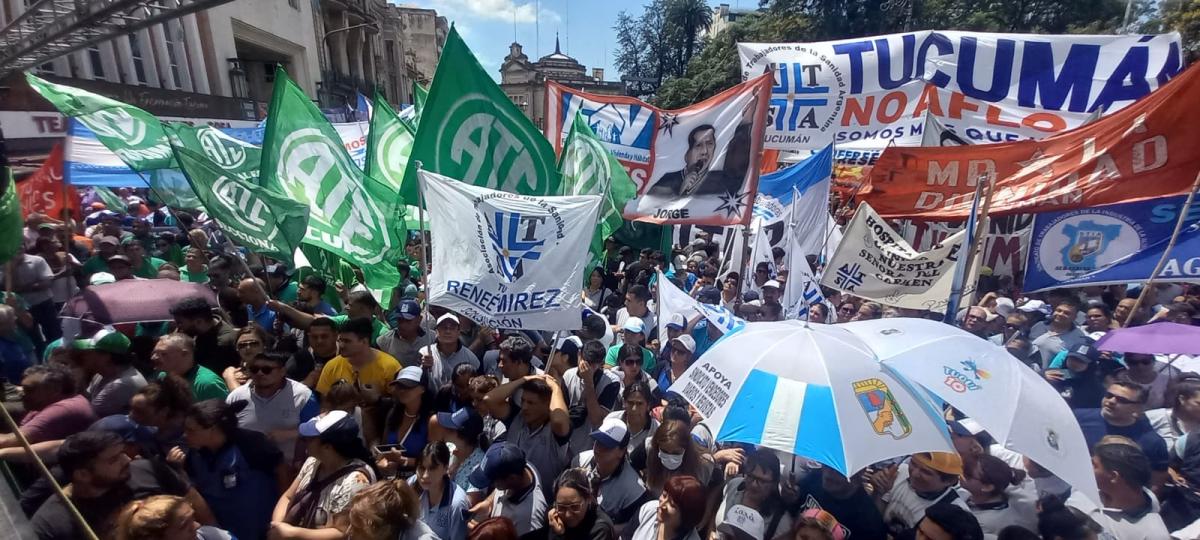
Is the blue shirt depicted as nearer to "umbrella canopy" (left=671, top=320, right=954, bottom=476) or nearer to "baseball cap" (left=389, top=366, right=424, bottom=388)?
"umbrella canopy" (left=671, top=320, right=954, bottom=476)

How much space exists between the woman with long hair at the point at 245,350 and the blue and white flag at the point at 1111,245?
6.20 m

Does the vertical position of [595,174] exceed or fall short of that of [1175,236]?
it exceeds it

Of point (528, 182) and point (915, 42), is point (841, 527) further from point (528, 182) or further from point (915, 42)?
point (915, 42)

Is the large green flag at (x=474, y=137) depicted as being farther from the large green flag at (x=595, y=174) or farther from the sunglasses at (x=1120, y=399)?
the sunglasses at (x=1120, y=399)

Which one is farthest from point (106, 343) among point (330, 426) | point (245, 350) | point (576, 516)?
point (576, 516)

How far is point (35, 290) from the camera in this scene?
5684 millimetres

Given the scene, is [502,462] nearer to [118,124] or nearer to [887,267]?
[887,267]

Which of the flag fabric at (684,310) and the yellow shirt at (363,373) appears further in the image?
the flag fabric at (684,310)

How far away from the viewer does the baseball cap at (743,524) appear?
2.39 m

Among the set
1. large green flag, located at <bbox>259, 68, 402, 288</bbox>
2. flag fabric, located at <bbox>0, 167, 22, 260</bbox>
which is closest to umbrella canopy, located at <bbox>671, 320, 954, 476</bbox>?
large green flag, located at <bbox>259, 68, 402, 288</bbox>

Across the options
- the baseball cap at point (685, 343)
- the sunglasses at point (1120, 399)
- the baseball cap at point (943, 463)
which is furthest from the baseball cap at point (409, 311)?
the sunglasses at point (1120, 399)

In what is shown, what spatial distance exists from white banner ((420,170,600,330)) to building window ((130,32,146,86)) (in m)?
21.7

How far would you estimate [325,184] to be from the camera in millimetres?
4938

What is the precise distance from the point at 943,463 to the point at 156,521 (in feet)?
10.5
